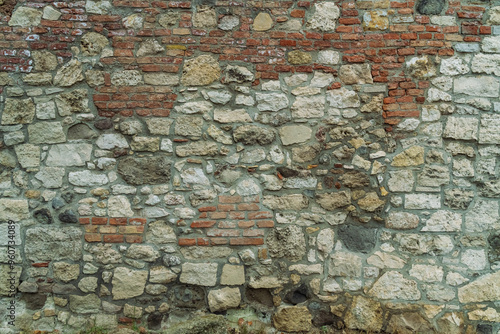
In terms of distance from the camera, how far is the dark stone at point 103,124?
3.40 meters

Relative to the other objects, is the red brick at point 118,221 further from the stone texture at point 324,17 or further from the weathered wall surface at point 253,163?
the stone texture at point 324,17

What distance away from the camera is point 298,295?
340cm

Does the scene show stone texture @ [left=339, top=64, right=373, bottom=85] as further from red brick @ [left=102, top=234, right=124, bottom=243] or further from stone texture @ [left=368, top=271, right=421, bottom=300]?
red brick @ [left=102, top=234, right=124, bottom=243]

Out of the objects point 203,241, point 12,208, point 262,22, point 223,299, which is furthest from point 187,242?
point 262,22

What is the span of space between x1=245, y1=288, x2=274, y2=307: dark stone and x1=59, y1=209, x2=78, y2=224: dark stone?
151 cm

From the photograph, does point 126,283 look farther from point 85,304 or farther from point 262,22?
point 262,22

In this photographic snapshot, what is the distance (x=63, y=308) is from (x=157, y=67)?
2.08m

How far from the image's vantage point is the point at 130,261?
337cm

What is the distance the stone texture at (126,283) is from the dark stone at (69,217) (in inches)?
20.7

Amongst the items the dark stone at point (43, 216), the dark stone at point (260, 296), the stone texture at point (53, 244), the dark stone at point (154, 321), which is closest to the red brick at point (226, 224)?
the dark stone at point (260, 296)

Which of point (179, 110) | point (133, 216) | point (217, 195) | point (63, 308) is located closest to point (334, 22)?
point (179, 110)

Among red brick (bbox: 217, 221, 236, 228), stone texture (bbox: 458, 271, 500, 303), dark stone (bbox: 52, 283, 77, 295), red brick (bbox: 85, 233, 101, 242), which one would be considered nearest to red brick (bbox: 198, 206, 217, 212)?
red brick (bbox: 217, 221, 236, 228)

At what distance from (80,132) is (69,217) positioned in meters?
0.69

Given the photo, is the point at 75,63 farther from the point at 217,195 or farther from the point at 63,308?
the point at 63,308
